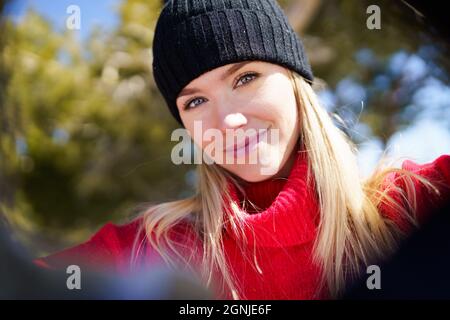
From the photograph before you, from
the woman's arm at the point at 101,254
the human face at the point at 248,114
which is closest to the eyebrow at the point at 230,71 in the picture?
the human face at the point at 248,114

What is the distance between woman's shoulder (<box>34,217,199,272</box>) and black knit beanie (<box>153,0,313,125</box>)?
1.16ft

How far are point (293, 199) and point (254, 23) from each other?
450 mm

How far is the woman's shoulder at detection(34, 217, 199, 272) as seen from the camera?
1.30 meters

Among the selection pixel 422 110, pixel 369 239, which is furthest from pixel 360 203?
pixel 422 110

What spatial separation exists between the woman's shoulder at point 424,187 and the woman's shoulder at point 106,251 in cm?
48

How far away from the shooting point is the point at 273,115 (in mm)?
1261

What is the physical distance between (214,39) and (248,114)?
204 millimetres

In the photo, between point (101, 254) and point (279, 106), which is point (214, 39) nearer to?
point (279, 106)

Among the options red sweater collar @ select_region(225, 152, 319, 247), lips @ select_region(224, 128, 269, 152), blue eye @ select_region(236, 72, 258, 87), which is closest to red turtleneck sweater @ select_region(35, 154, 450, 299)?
red sweater collar @ select_region(225, 152, 319, 247)

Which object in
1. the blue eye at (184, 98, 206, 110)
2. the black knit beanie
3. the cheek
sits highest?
the black knit beanie

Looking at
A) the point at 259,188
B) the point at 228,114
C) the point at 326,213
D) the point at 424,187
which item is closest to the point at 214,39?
the point at 228,114

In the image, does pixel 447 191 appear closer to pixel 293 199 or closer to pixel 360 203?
pixel 360 203

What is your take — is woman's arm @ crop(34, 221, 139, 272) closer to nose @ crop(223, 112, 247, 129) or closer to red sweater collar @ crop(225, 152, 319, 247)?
red sweater collar @ crop(225, 152, 319, 247)

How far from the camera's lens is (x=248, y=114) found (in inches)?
49.5
